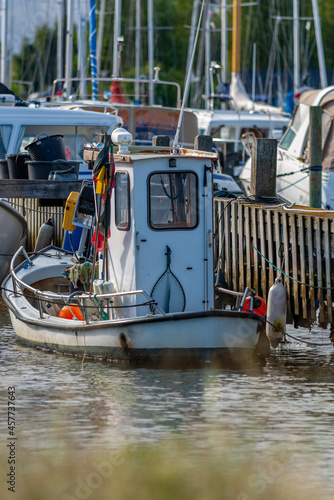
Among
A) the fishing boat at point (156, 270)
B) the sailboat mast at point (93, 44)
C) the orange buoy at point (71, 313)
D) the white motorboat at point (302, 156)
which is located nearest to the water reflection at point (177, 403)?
the fishing boat at point (156, 270)

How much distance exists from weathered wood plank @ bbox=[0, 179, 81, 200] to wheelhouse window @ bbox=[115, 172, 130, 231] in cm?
416

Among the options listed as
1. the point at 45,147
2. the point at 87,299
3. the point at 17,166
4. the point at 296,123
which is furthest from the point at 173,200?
the point at 296,123

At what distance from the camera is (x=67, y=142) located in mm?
17797

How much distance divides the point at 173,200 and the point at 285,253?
72.3 inches

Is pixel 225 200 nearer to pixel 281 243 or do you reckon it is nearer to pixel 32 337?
pixel 281 243

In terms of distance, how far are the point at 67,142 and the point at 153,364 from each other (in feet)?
25.9

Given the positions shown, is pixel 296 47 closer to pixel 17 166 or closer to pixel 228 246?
pixel 17 166

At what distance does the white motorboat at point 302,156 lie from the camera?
64.9ft

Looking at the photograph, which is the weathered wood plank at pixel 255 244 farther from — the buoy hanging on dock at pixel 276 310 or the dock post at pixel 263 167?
the buoy hanging on dock at pixel 276 310

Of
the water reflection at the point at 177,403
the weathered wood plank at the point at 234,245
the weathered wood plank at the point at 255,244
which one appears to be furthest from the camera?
the weathered wood plank at the point at 234,245

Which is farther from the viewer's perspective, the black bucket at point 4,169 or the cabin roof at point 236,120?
the cabin roof at point 236,120

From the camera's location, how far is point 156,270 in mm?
10875

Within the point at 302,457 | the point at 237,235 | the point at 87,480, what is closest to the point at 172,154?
the point at 237,235

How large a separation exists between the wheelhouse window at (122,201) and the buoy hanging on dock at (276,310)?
6.59 feet
